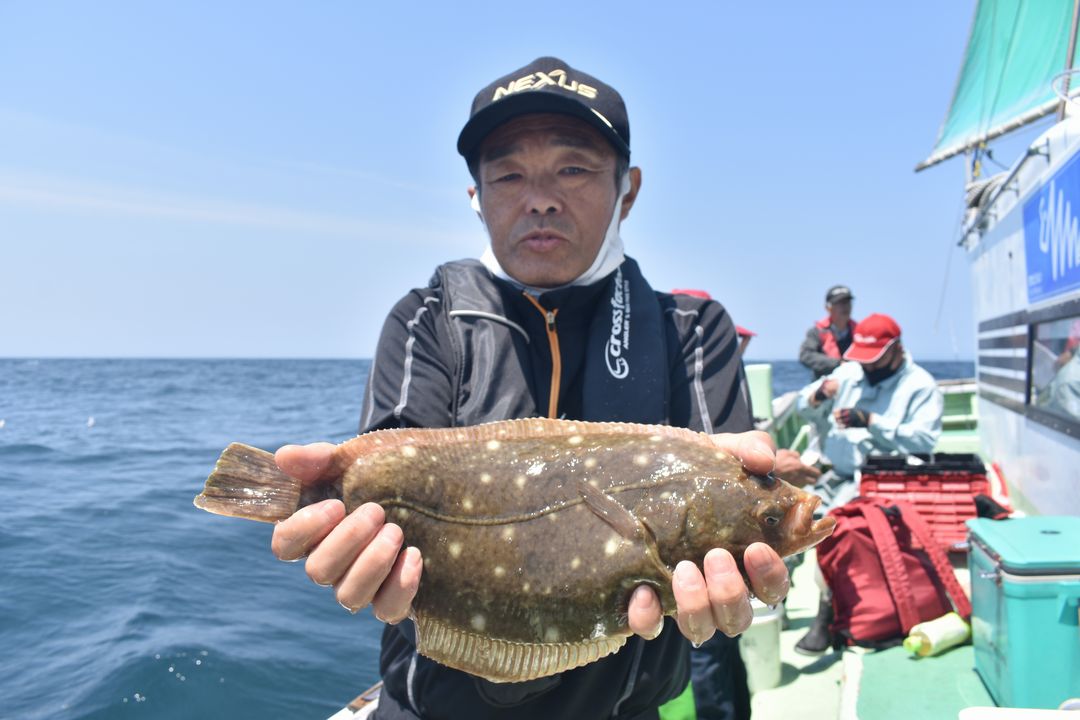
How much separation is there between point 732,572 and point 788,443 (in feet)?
36.1

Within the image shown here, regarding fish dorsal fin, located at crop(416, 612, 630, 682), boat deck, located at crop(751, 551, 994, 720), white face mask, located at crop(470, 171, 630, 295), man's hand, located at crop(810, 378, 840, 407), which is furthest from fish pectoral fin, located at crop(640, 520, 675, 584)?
man's hand, located at crop(810, 378, 840, 407)

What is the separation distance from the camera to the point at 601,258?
9.46ft

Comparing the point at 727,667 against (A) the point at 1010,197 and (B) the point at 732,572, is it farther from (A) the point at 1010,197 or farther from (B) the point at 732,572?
(A) the point at 1010,197

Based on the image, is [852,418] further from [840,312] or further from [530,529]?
[530,529]

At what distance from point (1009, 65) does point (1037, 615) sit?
68.7 feet

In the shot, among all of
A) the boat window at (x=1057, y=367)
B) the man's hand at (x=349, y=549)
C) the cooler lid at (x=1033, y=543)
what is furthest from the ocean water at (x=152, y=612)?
the boat window at (x=1057, y=367)

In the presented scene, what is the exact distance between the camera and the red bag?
5.34 metres

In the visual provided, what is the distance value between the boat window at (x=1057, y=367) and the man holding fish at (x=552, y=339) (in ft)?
16.3

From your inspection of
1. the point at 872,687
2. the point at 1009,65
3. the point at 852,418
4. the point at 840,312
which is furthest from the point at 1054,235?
the point at 1009,65

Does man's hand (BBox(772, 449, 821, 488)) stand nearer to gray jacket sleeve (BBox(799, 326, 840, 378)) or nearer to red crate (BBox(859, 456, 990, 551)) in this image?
red crate (BBox(859, 456, 990, 551))

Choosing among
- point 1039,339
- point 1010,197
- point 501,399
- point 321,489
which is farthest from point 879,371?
point 321,489

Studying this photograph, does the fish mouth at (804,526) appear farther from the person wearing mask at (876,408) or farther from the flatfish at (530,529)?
the person wearing mask at (876,408)

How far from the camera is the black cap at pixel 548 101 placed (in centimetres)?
258

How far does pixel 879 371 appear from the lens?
26.6ft
